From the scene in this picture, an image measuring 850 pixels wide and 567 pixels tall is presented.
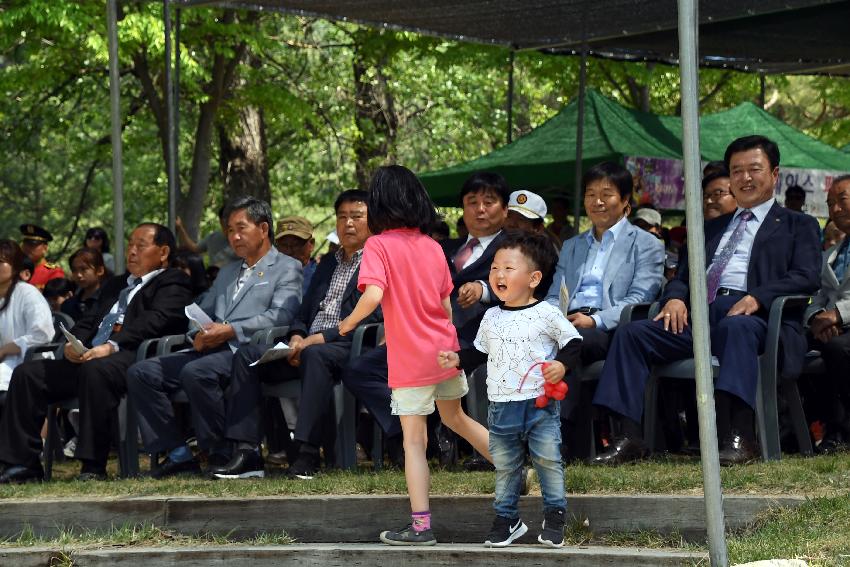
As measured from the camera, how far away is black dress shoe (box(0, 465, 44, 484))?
9.06 metres

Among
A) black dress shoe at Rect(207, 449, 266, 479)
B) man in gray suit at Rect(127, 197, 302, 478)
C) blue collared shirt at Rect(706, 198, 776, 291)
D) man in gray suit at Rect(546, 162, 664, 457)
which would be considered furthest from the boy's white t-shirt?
man in gray suit at Rect(127, 197, 302, 478)

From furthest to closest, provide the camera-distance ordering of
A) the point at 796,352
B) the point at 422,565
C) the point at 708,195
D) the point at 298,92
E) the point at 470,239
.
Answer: the point at 298,92
the point at 708,195
the point at 470,239
the point at 796,352
the point at 422,565

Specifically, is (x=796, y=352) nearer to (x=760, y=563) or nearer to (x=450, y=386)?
(x=450, y=386)

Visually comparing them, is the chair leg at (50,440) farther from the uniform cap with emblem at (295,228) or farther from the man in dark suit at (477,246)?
the man in dark suit at (477,246)

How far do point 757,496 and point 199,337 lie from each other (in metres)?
4.01

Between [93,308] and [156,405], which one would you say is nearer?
[156,405]

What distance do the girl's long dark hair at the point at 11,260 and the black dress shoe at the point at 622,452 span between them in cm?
467

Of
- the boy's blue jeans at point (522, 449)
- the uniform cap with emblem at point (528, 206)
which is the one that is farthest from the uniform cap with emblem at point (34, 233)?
the boy's blue jeans at point (522, 449)

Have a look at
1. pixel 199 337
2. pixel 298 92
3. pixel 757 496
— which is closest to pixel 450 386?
pixel 757 496

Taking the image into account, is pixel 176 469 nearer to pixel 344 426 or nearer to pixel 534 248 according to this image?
pixel 344 426

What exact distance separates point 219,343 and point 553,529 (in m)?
3.49

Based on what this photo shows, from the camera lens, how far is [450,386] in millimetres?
6789

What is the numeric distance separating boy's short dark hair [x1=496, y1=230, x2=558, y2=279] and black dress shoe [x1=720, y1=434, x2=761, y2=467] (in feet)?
5.27

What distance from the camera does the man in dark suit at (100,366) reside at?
8945mm
